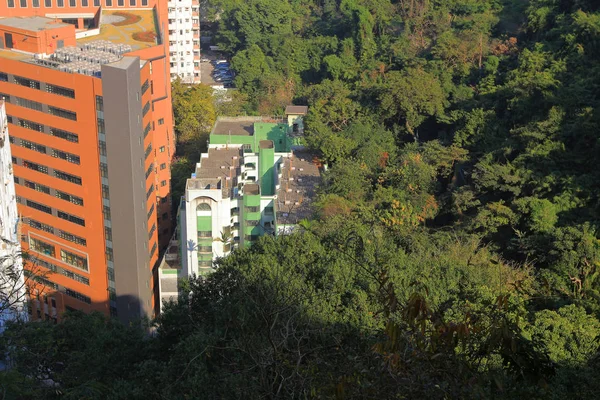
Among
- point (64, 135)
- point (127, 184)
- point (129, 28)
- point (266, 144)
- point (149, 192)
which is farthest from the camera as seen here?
point (266, 144)

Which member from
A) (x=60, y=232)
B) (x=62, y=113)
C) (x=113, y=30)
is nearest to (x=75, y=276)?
(x=60, y=232)

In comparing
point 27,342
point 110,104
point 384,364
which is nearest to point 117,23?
point 110,104

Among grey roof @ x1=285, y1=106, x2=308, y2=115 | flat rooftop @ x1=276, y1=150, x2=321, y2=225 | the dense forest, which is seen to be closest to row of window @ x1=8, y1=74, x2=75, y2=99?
the dense forest

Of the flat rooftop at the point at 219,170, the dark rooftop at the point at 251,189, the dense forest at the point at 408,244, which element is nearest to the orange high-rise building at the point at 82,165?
the flat rooftop at the point at 219,170

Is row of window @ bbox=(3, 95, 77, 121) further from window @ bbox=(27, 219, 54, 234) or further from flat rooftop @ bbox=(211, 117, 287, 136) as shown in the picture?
flat rooftop @ bbox=(211, 117, 287, 136)

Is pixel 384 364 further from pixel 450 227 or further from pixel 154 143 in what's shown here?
pixel 154 143

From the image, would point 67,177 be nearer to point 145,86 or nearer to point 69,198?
point 69,198
